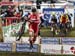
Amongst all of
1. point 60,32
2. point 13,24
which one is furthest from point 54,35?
point 13,24

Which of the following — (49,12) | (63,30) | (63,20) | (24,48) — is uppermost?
(49,12)

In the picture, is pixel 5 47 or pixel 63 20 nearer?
pixel 63 20

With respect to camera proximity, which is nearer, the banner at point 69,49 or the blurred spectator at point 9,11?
the banner at point 69,49

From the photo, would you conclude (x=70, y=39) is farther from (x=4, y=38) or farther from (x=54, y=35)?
(x=4, y=38)

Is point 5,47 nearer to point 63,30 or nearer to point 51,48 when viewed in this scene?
point 51,48

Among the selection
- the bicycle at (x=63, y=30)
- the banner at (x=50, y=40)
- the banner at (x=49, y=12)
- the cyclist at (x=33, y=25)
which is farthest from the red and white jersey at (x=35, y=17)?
the bicycle at (x=63, y=30)

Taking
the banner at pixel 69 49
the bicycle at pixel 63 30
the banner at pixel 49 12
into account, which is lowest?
the banner at pixel 69 49

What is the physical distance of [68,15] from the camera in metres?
13.5

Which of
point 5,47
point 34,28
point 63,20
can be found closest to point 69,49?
point 63,20

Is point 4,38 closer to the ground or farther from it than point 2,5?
closer to the ground

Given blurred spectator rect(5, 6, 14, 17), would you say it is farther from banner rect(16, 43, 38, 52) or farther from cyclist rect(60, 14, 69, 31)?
cyclist rect(60, 14, 69, 31)

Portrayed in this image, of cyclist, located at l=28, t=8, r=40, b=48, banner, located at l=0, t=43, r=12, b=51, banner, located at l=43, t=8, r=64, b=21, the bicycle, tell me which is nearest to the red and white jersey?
cyclist, located at l=28, t=8, r=40, b=48

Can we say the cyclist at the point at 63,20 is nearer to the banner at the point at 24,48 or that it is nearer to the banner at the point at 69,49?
the banner at the point at 69,49

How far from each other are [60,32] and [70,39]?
0.32 m
